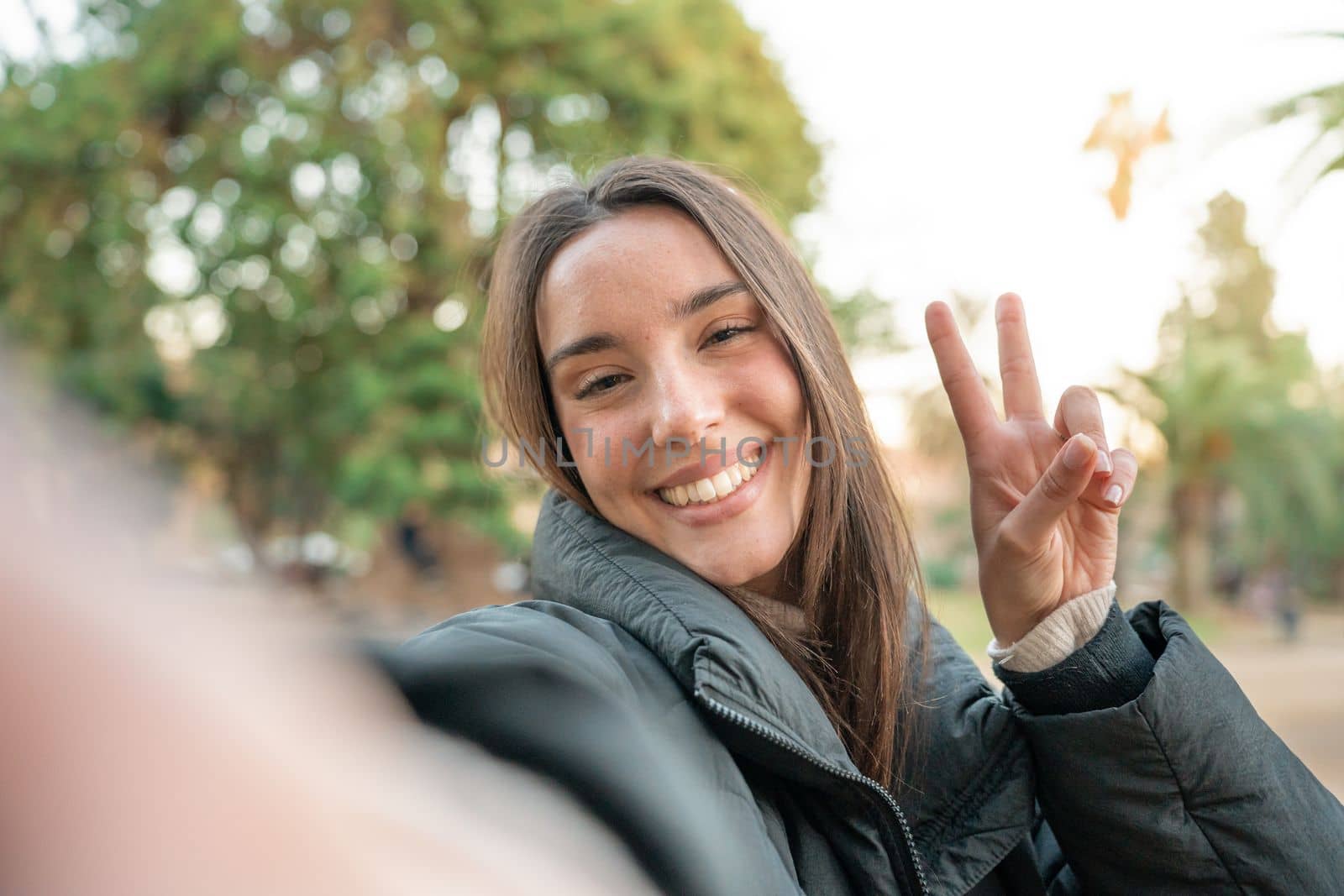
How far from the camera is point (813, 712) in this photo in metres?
1.25

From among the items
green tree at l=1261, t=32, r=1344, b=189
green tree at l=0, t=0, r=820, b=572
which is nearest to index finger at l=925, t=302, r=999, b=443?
green tree at l=1261, t=32, r=1344, b=189

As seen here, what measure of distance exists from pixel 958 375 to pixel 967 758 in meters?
0.61

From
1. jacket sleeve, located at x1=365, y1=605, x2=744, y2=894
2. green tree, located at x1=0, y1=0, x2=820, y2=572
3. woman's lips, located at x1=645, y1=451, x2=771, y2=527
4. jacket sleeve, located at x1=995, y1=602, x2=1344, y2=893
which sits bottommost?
jacket sleeve, located at x1=995, y1=602, x2=1344, y2=893

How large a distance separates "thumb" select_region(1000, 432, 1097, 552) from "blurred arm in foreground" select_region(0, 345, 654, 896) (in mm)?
1129

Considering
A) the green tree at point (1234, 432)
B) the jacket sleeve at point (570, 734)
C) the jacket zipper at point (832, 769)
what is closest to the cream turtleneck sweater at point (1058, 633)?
the jacket zipper at point (832, 769)

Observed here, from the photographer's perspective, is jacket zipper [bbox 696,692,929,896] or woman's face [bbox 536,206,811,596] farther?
woman's face [bbox 536,206,811,596]

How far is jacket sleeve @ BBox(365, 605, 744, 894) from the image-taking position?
62 centimetres

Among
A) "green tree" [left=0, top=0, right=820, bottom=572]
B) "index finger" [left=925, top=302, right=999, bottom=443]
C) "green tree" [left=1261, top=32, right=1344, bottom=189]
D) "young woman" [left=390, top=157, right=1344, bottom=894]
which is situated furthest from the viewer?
"green tree" [left=0, top=0, right=820, bottom=572]

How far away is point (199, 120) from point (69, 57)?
161 centimetres

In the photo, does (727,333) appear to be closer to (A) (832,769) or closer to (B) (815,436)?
(B) (815,436)

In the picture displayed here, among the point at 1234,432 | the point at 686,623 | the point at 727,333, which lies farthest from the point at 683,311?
the point at 1234,432

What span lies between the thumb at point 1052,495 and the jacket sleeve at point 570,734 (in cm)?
80

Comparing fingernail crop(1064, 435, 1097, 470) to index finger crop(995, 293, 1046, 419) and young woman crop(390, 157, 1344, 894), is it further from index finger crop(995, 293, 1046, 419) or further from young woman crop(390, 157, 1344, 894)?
index finger crop(995, 293, 1046, 419)

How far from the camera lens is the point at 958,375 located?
169 cm
